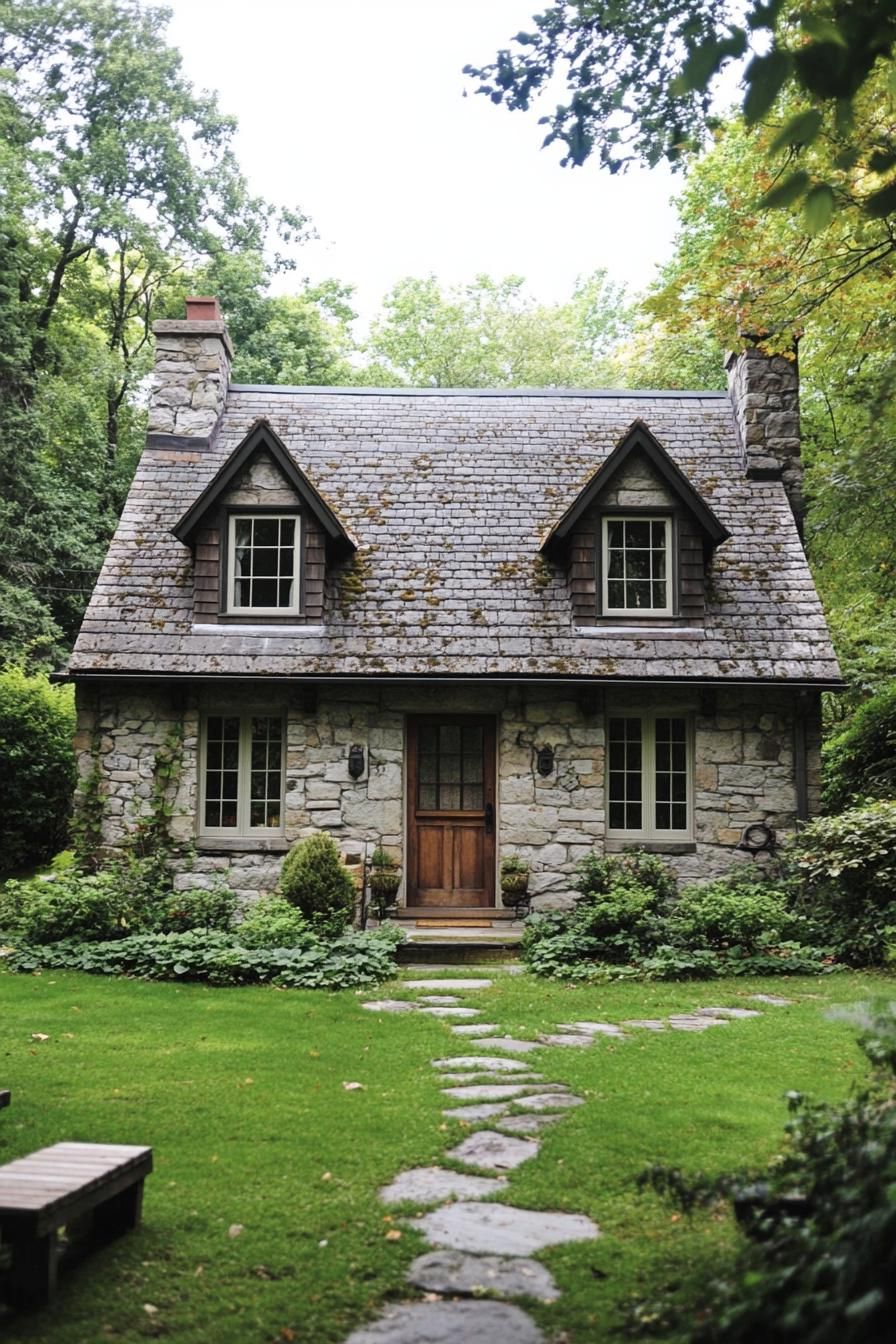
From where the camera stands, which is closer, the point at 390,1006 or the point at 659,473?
the point at 390,1006

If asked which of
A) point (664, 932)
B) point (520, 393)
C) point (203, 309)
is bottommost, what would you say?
point (664, 932)

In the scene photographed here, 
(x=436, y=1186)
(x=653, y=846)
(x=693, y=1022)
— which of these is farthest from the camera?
(x=653, y=846)

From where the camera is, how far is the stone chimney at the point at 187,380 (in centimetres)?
1540

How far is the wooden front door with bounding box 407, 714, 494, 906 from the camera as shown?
43.3 feet

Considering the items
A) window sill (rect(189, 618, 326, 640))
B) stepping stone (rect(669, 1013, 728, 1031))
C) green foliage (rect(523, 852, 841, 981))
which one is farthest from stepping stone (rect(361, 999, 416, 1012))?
window sill (rect(189, 618, 326, 640))

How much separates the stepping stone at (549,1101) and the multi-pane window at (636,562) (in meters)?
7.82

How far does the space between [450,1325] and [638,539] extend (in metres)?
10.9

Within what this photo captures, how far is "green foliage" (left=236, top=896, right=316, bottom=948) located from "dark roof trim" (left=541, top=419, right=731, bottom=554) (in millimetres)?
5241

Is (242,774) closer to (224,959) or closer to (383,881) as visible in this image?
(383,881)

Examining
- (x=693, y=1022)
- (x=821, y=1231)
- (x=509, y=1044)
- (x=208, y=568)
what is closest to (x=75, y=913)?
(x=208, y=568)

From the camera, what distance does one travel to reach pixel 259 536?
44.8ft

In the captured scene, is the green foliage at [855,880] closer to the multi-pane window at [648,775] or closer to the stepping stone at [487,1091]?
the multi-pane window at [648,775]

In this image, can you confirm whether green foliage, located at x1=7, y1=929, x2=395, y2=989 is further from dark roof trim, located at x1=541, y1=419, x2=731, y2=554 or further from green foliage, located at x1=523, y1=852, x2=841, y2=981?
dark roof trim, located at x1=541, y1=419, x2=731, y2=554

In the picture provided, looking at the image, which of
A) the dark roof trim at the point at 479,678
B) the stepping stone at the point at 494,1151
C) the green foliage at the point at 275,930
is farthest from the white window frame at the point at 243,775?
the stepping stone at the point at 494,1151
